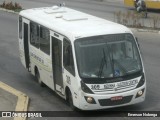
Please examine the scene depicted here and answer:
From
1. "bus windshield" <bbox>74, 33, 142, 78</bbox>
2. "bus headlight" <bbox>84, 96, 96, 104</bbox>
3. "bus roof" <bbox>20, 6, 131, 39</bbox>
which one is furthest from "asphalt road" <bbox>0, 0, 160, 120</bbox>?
"bus roof" <bbox>20, 6, 131, 39</bbox>

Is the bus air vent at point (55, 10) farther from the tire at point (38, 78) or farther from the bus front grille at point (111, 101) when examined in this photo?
the bus front grille at point (111, 101)

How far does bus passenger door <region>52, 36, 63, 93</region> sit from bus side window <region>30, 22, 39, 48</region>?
179 centimetres

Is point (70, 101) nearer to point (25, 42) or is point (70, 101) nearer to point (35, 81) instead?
point (35, 81)

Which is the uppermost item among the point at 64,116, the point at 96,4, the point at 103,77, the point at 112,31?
the point at 112,31

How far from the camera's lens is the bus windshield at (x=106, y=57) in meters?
13.1

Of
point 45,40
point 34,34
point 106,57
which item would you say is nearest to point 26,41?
point 34,34

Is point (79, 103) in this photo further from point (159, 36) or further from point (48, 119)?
point (159, 36)

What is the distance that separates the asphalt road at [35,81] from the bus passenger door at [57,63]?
0.54m

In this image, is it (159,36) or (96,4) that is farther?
(96,4)

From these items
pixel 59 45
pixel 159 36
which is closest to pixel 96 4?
pixel 159 36

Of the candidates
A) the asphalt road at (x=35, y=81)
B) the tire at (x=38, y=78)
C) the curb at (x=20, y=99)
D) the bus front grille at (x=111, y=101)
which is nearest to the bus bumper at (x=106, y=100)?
the bus front grille at (x=111, y=101)

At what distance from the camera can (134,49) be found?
13.8 meters

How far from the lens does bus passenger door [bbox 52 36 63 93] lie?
566 inches

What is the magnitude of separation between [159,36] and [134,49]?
12.1 meters
